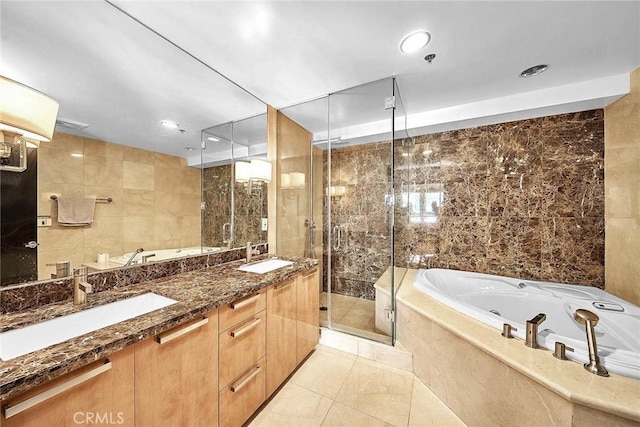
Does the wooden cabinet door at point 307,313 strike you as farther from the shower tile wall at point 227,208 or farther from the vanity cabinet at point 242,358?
the shower tile wall at point 227,208

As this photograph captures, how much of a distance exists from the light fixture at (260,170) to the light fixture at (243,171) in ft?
0.13

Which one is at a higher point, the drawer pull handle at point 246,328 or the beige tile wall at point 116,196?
the beige tile wall at point 116,196

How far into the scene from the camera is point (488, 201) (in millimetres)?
2580

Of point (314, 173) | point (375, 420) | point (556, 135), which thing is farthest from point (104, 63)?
point (556, 135)

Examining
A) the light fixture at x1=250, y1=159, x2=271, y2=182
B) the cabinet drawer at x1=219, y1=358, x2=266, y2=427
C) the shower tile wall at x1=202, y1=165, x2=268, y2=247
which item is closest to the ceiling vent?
the shower tile wall at x1=202, y1=165, x2=268, y2=247

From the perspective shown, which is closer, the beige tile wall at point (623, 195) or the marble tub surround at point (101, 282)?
the marble tub surround at point (101, 282)

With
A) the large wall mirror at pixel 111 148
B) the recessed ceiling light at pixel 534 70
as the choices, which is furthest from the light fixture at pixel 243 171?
the recessed ceiling light at pixel 534 70

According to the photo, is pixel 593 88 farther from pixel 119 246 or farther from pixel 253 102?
pixel 119 246

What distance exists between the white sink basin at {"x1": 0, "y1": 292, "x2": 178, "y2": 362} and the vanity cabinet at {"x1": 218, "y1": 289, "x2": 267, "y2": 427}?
340 mm

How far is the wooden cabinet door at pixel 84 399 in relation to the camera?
60 cm

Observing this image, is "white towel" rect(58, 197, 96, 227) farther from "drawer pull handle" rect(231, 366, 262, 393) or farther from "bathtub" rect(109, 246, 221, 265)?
"drawer pull handle" rect(231, 366, 262, 393)

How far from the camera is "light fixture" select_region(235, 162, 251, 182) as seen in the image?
6.79 feet

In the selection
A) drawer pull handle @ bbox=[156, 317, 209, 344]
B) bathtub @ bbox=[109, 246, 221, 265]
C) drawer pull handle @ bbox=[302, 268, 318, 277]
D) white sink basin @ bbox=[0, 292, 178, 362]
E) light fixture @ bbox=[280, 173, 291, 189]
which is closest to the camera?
white sink basin @ bbox=[0, 292, 178, 362]

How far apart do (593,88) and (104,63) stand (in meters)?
3.66
